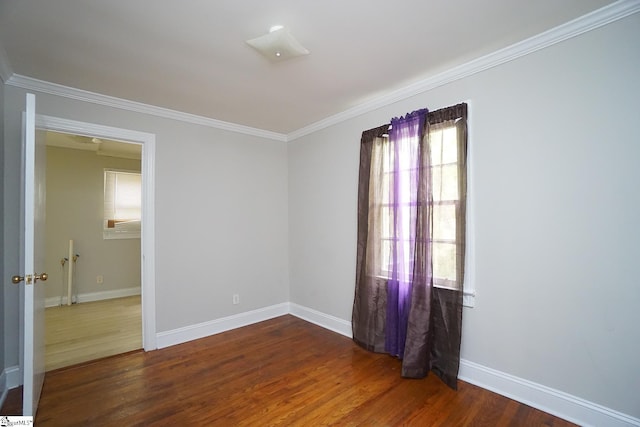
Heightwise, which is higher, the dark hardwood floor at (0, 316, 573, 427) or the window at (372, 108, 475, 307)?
the window at (372, 108, 475, 307)

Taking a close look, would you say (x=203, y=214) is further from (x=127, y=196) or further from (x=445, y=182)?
(x=127, y=196)

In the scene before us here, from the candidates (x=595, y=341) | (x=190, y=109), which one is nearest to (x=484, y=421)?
(x=595, y=341)

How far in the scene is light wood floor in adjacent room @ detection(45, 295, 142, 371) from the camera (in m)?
2.95

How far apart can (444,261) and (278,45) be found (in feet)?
6.86

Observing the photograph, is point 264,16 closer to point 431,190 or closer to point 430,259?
point 431,190

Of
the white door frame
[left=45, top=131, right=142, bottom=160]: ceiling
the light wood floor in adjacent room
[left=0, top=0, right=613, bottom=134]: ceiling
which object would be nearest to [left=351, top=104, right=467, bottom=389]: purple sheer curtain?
[left=0, top=0, right=613, bottom=134]: ceiling

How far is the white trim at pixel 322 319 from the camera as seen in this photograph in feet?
11.0

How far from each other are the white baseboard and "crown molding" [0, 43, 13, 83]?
3.70 m

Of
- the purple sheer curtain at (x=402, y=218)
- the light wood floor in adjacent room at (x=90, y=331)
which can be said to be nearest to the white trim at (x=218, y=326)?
the light wood floor in adjacent room at (x=90, y=331)

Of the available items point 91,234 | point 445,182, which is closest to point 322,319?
point 445,182

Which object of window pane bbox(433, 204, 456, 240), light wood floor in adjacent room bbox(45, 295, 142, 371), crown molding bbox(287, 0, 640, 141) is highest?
crown molding bbox(287, 0, 640, 141)

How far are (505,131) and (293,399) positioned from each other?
101 inches

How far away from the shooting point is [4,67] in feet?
7.31

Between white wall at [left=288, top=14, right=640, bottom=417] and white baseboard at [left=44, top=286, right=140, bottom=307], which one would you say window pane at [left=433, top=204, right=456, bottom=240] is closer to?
white wall at [left=288, top=14, right=640, bottom=417]
